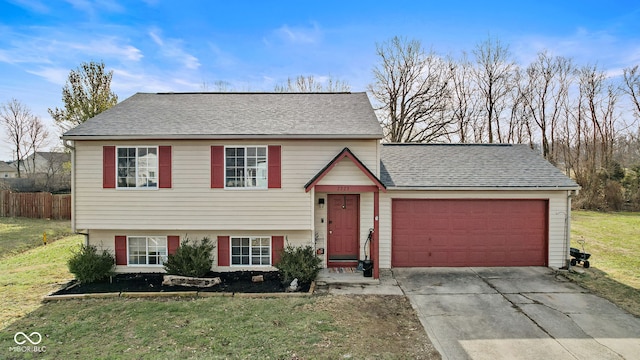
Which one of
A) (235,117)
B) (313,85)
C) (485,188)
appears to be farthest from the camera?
(313,85)

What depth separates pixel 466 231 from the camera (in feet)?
35.0

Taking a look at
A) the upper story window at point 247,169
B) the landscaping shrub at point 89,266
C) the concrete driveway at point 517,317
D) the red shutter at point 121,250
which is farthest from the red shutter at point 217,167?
the concrete driveway at point 517,317

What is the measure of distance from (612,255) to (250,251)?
536 inches

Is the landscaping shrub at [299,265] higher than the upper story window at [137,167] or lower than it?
lower

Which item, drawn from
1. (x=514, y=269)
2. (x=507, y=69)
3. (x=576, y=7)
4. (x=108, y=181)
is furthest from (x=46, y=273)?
(x=507, y=69)

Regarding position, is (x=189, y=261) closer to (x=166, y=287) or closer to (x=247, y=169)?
(x=166, y=287)

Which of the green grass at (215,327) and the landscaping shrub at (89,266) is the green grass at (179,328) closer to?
the green grass at (215,327)

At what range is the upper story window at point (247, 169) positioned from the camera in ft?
31.6

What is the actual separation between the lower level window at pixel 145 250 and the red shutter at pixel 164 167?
6.16 feet

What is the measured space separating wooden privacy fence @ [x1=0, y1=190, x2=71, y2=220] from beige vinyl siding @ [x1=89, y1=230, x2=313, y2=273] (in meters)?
14.1

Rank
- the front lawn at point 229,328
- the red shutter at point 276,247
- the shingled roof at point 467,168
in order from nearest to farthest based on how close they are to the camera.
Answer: the front lawn at point 229,328 → the red shutter at point 276,247 → the shingled roof at point 467,168

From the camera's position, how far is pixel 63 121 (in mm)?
22453

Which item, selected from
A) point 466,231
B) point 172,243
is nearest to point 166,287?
point 172,243

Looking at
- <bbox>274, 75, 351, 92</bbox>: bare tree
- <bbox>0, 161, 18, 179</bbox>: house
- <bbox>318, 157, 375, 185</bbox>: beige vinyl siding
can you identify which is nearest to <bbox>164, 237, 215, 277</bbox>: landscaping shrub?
<bbox>318, 157, 375, 185</bbox>: beige vinyl siding
